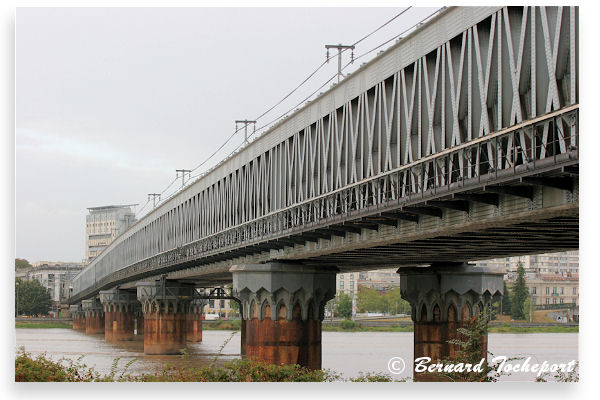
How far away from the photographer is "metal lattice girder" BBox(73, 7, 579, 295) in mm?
26062

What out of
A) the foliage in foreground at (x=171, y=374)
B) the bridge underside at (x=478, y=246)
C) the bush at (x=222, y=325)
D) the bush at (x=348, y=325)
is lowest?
the bush at (x=222, y=325)

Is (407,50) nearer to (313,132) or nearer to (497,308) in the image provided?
(313,132)

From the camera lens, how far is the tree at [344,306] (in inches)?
3236

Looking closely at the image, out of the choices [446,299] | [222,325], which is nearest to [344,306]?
[446,299]

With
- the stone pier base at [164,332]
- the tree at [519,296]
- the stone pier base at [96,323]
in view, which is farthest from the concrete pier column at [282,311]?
the stone pier base at [96,323]

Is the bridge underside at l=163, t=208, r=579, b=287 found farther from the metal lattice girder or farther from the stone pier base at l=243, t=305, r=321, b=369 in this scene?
the stone pier base at l=243, t=305, r=321, b=369

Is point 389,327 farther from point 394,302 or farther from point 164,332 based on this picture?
point 164,332

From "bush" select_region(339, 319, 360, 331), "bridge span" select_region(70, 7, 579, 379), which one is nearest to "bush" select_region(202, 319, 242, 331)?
"bush" select_region(339, 319, 360, 331)

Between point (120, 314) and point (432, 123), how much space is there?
109931mm

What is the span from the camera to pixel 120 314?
13700 cm

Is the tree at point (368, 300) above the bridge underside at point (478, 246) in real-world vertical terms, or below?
below

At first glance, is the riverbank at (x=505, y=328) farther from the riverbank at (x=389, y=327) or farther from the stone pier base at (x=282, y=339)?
the stone pier base at (x=282, y=339)

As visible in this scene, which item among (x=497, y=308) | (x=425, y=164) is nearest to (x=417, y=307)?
(x=497, y=308)

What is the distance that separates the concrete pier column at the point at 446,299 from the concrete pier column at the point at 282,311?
561 cm
